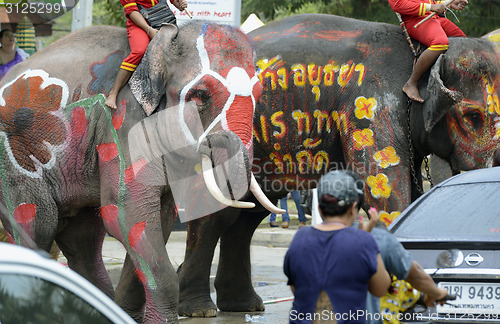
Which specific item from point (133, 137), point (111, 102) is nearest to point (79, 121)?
point (111, 102)

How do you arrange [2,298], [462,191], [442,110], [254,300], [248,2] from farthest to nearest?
1. [248,2]
2. [254,300]
3. [442,110]
4. [462,191]
5. [2,298]

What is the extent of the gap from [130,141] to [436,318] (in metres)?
2.54

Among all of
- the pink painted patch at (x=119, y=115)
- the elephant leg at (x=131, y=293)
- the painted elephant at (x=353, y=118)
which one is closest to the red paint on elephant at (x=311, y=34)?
the painted elephant at (x=353, y=118)

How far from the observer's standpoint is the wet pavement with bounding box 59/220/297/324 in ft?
26.2

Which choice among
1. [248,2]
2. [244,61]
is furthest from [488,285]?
[248,2]

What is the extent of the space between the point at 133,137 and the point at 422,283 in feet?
9.49

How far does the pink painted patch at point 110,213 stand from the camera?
643 centimetres

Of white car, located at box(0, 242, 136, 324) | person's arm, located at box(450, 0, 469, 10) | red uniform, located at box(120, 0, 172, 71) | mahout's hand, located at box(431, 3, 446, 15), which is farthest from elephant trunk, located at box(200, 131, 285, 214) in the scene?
white car, located at box(0, 242, 136, 324)

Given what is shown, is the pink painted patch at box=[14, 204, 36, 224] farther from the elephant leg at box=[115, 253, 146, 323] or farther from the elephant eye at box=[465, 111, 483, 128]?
the elephant eye at box=[465, 111, 483, 128]

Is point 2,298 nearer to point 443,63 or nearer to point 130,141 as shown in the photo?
point 130,141

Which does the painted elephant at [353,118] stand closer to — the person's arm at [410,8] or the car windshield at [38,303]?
the person's arm at [410,8]

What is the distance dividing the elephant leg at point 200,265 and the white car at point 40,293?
4744 millimetres

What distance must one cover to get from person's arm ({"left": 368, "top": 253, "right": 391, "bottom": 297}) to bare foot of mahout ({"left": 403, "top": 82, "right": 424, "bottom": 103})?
3864 millimetres

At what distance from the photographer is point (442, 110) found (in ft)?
25.2
